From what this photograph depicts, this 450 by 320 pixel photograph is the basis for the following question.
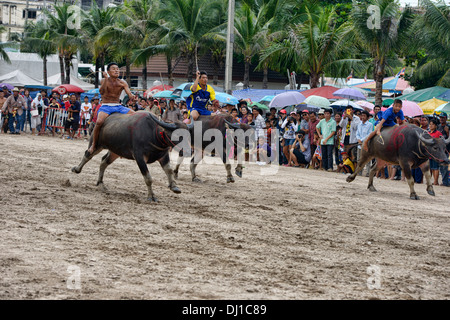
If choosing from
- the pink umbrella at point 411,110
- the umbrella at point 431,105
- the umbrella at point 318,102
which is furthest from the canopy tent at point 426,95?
the pink umbrella at point 411,110

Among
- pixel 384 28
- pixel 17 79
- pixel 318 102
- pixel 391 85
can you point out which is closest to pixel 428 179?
pixel 318 102

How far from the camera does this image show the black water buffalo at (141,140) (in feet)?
31.9

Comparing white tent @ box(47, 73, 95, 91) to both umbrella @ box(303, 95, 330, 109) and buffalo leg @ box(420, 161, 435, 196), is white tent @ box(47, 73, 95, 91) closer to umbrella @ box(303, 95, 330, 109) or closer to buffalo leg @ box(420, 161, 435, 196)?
umbrella @ box(303, 95, 330, 109)

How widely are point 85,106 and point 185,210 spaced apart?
17.0 m

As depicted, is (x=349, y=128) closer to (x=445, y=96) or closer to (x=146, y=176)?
(x=445, y=96)

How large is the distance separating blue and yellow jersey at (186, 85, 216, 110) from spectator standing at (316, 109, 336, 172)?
6129 mm

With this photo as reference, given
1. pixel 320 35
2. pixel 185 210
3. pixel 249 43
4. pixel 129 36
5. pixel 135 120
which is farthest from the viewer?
pixel 129 36

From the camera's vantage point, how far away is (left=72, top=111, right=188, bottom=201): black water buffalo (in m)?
9.71

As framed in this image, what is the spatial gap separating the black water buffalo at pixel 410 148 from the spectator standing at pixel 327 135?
4.49 metres

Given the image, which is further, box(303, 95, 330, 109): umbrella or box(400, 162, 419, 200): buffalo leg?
box(303, 95, 330, 109): umbrella

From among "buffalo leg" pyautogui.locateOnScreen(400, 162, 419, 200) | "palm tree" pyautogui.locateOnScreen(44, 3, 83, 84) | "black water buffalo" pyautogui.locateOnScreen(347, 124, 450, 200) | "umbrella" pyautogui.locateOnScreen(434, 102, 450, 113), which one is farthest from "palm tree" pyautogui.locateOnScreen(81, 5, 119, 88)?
"buffalo leg" pyautogui.locateOnScreen(400, 162, 419, 200)
